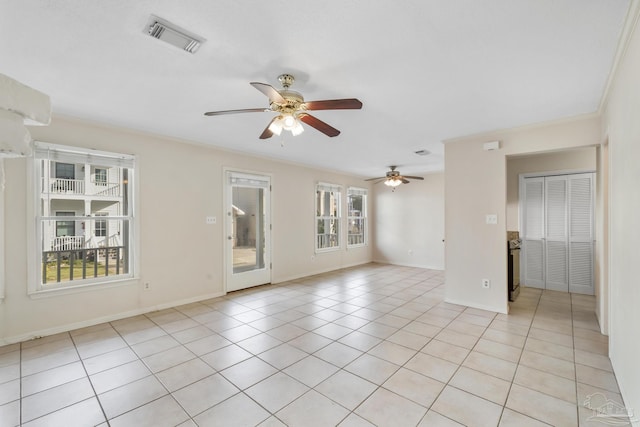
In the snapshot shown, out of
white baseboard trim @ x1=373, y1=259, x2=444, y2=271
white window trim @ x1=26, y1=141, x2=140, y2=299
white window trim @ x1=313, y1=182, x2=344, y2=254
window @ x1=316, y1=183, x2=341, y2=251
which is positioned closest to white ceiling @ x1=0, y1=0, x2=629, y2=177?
white window trim @ x1=26, y1=141, x2=140, y2=299

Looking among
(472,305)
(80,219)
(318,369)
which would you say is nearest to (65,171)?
(80,219)

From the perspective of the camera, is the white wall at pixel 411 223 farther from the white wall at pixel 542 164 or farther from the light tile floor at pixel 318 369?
the light tile floor at pixel 318 369

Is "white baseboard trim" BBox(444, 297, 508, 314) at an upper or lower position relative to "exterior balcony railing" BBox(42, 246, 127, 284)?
lower

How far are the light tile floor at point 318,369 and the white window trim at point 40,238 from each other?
49 centimetres

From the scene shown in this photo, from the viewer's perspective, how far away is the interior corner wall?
371 centimetres

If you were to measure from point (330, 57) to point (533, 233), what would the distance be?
4893 millimetres

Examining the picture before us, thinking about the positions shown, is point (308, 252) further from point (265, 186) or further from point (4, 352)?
point (4, 352)

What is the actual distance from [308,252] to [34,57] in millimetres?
5045

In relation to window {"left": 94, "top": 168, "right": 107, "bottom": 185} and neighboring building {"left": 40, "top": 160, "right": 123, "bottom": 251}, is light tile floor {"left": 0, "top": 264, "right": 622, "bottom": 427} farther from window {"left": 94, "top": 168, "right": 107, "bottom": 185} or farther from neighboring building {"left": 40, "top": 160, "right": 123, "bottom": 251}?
window {"left": 94, "top": 168, "right": 107, "bottom": 185}

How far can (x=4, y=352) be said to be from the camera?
111 inches

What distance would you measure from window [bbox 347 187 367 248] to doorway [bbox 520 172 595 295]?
370 cm

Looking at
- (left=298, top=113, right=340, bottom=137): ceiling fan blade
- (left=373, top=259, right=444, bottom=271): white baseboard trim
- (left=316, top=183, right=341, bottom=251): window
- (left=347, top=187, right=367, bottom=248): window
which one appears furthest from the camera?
(left=347, top=187, right=367, bottom=248): window

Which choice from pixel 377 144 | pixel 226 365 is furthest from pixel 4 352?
pixel 377 144

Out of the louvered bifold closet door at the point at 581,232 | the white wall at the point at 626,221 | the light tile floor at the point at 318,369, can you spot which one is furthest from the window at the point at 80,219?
the louvered bifold closet door at the point at 581,232
